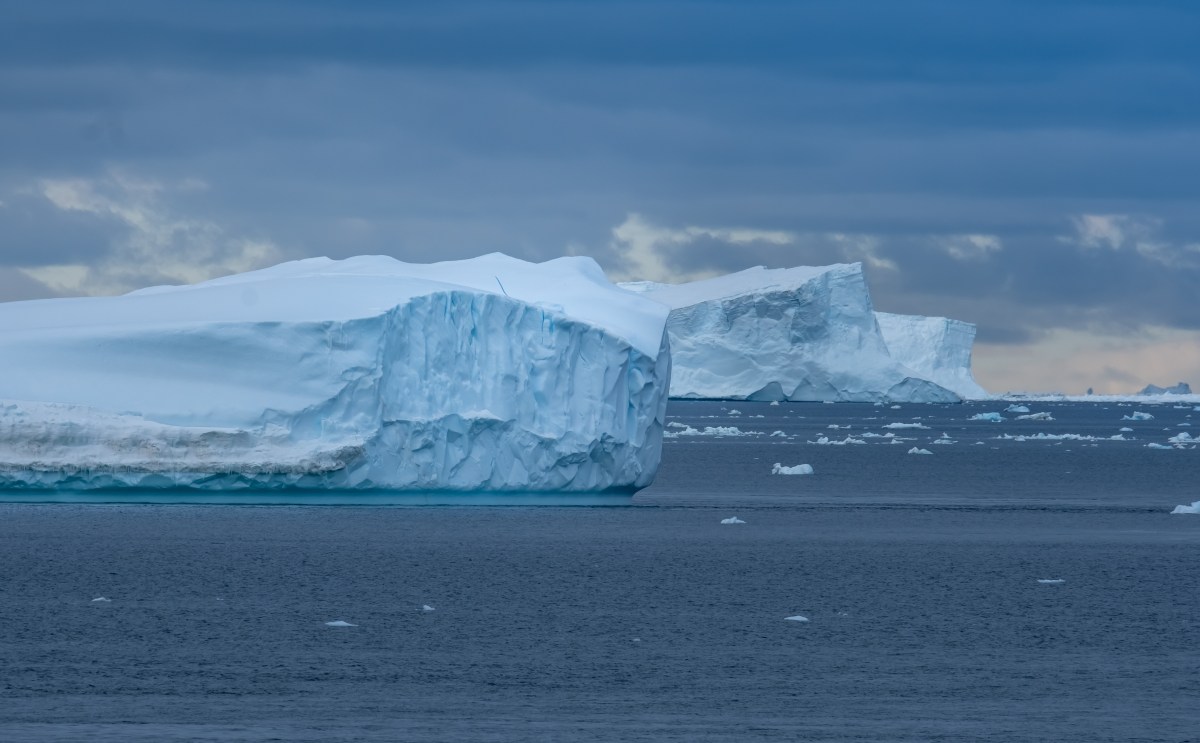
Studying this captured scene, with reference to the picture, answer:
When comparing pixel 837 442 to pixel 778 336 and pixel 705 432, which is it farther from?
pixel 778 336

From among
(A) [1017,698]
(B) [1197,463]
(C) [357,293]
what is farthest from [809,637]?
(B) [1197,463]

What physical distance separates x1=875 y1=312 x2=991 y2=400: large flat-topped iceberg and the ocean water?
85672mm

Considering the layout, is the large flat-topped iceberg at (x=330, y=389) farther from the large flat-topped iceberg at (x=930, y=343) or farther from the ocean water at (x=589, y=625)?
the large flat-topped iceberg at (x=930, y=343)

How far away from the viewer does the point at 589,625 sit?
14453 millimetres

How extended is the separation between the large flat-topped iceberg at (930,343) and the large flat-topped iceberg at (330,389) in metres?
88.6

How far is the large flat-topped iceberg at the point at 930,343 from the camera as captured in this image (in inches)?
4508

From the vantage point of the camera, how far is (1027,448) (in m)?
64.9

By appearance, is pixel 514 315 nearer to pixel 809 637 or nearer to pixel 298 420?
pixel 298 420

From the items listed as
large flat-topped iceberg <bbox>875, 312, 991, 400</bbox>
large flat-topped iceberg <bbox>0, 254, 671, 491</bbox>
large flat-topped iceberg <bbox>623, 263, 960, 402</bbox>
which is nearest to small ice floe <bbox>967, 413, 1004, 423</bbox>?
large flat-topped iceberg <bbox>623, 263, 960, 402</bbox>

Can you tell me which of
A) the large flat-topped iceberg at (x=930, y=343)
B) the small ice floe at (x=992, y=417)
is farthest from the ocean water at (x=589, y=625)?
the large flat-topped iceberg at (x=930, y=343)

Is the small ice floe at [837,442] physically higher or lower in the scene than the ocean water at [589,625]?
higher

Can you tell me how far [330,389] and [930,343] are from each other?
9373cm

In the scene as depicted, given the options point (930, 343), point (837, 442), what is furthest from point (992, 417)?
point (930, 343)

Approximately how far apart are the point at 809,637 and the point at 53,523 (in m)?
12.4
